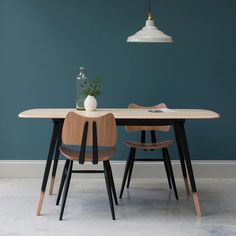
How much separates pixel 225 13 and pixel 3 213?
Answer: 2.72 metres

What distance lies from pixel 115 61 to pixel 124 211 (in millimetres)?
1574

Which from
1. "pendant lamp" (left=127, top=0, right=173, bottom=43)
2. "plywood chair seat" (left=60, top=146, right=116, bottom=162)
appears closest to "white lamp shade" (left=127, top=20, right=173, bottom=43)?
"pendant lamp" (left=127, top=0, right=173, bottom=43)

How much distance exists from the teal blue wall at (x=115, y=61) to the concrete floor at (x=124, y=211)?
0.49 m

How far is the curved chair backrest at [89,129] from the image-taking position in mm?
3344

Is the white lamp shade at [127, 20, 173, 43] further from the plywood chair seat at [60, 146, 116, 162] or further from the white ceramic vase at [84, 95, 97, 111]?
the plywood chair seat at [60, 146, 116, 162]

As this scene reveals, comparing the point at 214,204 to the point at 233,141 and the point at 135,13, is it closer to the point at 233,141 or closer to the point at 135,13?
the point at 233,141

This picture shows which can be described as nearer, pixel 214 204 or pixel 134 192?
pixel 214 204

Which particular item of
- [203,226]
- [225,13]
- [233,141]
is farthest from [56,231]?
[225,13]

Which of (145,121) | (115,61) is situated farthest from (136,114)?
(115,61)

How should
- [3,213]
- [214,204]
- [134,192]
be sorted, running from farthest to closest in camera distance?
[134,192] → [214,204] → [3,213]

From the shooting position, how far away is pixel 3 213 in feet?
11.9

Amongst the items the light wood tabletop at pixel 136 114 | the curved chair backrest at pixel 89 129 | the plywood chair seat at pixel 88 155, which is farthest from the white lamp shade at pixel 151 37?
the plywood chair seat at pixel 88 155

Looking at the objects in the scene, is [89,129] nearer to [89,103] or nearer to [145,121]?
[145,121]

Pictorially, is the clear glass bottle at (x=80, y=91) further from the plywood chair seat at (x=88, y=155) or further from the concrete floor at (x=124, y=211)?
the concrete floor at (x=124, y=211)
